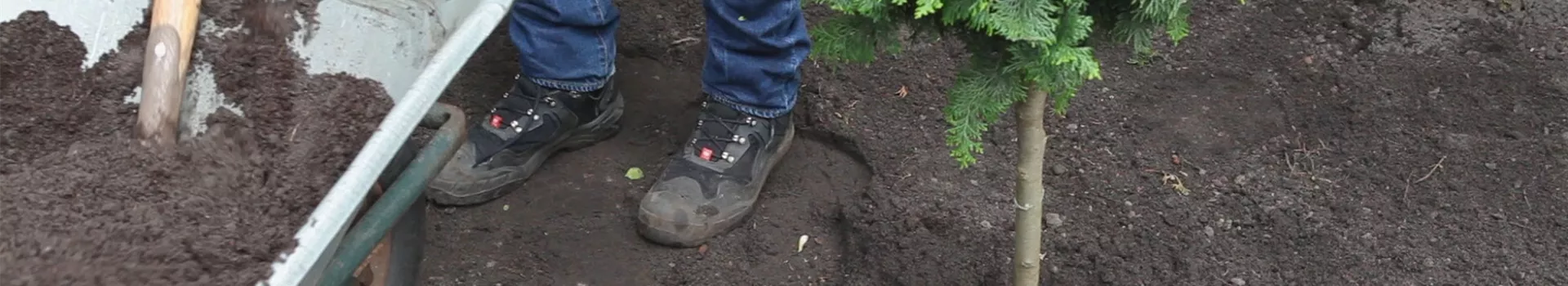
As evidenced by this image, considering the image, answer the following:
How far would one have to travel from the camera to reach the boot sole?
2370 mm

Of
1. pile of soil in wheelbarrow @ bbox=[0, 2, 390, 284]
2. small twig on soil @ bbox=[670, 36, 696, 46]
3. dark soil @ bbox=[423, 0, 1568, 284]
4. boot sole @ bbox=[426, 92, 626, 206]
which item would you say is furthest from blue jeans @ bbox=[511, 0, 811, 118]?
pile of soil in wheelbarrow @ bbox=[0, 2, 390, 284]

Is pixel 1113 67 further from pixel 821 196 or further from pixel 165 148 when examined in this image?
pixel 165 148

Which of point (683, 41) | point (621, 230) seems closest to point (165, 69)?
point (621, 230)

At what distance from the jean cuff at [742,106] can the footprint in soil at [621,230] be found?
17cm

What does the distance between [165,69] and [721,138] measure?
1175 mm

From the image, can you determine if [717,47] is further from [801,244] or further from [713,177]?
[801,244]

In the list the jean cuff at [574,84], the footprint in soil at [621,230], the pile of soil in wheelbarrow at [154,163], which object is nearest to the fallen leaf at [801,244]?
the footprint in soil at [621,230]

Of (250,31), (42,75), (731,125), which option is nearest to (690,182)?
(731,125)

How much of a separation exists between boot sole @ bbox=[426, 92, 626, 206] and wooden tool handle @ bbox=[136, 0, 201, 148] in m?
0.95

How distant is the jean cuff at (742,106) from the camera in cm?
237

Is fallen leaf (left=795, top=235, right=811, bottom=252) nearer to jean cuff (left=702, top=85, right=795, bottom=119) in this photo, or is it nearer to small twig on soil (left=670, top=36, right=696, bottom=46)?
jean cuff (left=702, top=85, right=795, bottom=119)

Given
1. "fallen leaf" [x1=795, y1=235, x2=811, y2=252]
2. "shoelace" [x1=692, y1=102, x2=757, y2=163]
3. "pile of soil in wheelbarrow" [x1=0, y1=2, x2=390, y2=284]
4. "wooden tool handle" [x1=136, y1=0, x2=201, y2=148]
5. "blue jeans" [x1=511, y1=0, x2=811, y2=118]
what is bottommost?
"fallen leaf" [x1=795, y1=235, x2=811, y2=252]

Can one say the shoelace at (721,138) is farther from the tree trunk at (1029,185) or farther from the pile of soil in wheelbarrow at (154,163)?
the pile of soil in wheelbarrow at (154,163)

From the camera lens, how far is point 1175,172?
239 centimetres
